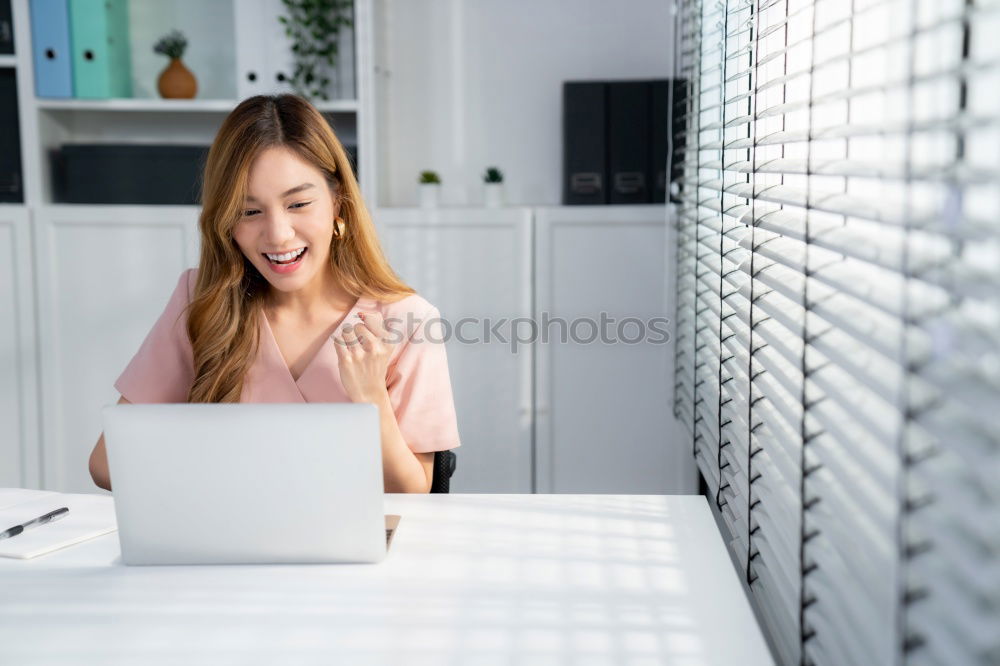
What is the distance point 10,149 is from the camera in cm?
276

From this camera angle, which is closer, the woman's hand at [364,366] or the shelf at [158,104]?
the woman's hand at [364,366]

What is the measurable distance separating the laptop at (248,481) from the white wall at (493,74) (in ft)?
5.89

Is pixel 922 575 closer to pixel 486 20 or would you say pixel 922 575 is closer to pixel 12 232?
pixel 486 20

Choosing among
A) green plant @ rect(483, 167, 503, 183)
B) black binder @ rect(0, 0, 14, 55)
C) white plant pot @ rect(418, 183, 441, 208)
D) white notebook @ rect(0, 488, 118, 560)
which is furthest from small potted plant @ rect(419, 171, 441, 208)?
white notebook @ rect(0, 488, 118, 560)

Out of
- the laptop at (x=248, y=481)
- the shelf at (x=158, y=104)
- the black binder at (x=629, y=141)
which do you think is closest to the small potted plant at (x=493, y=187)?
the black binder at (x=629, y=141)

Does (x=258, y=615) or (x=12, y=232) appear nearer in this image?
(x=258, y=615)

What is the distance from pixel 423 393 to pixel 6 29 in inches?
72.1

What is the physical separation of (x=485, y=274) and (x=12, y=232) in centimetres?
141

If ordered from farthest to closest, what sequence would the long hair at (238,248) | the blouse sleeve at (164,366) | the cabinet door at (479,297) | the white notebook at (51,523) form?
the cabinet door at (479,297) → the blouse sleeve at (164,366) → the long hair at (238,248) → the white notebook at (51,523)

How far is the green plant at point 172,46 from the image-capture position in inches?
108

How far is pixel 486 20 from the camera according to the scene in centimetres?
290

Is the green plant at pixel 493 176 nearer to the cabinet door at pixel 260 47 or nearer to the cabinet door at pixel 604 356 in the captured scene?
the cabinet door at pixel 604 356

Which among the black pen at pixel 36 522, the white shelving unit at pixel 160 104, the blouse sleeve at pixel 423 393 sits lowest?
the black pen at pixel 36 522

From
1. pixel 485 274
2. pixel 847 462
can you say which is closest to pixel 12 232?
pixel 485 274
